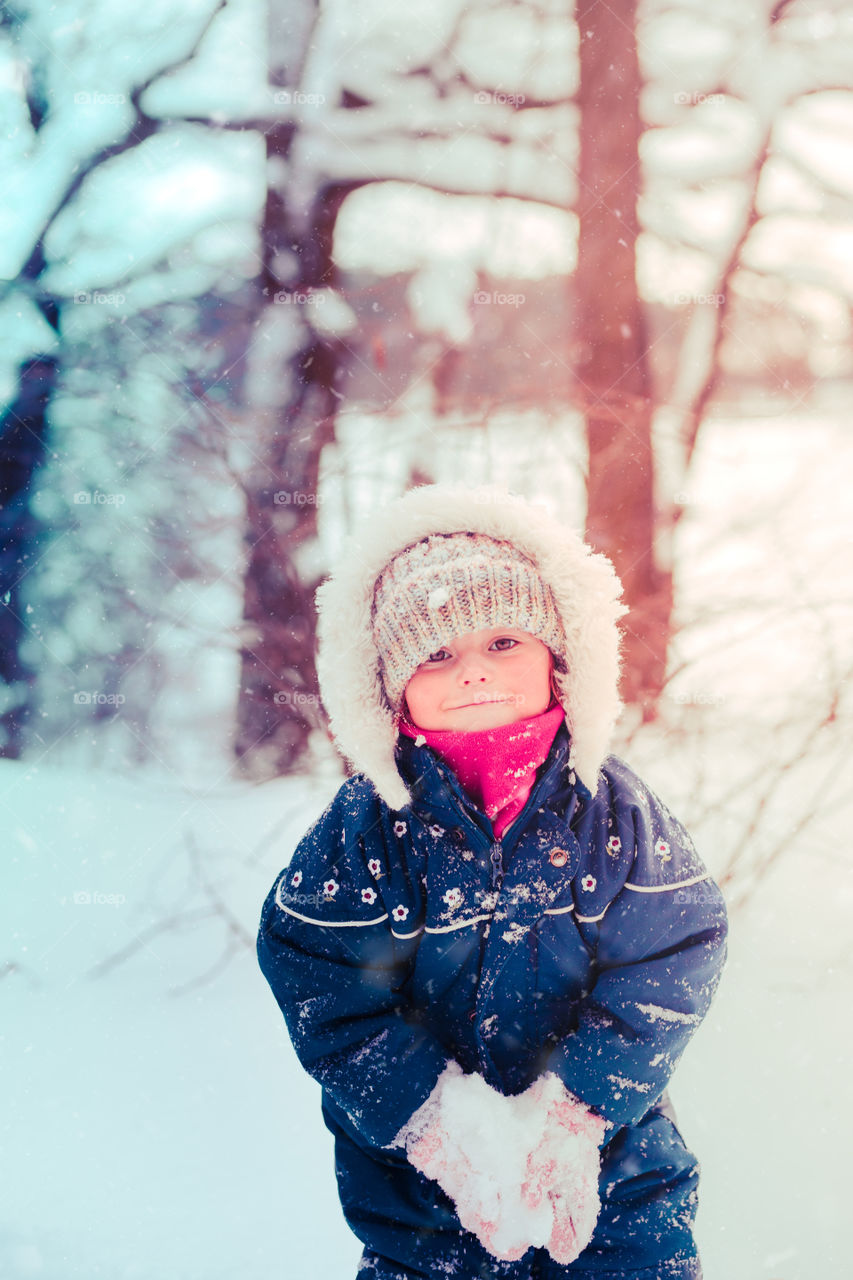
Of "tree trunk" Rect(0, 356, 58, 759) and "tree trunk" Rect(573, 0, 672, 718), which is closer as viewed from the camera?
"tree trunk" Rect(573, 0, 672, 718)

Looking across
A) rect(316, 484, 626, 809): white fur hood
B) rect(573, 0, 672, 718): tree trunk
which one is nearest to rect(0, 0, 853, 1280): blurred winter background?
rect(573, 0, 672, 718): tree trunk

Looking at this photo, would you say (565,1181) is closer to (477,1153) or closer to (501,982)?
(477,1153)

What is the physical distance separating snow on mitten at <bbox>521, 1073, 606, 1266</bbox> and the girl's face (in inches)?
21.9

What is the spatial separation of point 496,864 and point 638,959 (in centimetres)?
25

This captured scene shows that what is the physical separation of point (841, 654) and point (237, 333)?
1.74m

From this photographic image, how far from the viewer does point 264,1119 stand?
5.66ft

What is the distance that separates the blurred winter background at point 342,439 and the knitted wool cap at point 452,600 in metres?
0.84

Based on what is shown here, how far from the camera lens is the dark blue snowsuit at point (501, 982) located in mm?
1095

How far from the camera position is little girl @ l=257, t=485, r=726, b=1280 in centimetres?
108

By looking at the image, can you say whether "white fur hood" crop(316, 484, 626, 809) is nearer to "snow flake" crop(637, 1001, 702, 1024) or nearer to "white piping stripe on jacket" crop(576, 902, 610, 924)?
"white piping stripe on jacket" crop(576, 902, 610, 924)

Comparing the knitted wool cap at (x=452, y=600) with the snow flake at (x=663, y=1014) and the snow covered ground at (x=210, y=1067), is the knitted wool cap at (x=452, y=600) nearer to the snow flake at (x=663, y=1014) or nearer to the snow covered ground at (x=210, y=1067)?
the snow flake at (x=663, y=1014)

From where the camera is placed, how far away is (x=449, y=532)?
1.20 m

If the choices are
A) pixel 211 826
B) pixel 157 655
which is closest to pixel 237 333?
pixel 157 655

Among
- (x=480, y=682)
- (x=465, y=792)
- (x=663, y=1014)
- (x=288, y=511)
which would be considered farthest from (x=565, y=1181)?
(x=288, y=511)
